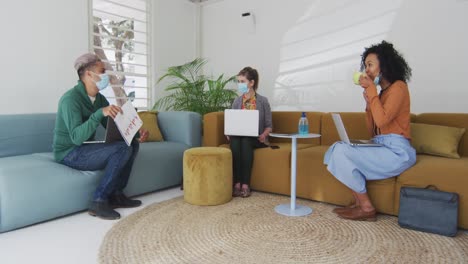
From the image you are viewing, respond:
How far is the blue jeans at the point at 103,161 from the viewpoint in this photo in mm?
Result: 2490

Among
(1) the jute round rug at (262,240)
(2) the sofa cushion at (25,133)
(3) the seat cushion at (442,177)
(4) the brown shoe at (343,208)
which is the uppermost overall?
(2) the sofa cushion at (25,133)

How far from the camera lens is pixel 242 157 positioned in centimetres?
306

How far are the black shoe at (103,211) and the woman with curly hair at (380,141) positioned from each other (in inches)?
63.5

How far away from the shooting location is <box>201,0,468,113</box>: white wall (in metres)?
3.13

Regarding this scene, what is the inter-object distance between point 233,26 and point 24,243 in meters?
3.67

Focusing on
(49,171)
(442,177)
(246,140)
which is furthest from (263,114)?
(49,171)

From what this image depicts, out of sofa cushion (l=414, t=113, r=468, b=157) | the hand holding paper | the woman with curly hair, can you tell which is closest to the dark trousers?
the woman with curly hair

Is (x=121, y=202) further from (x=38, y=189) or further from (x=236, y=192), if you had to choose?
(x=236, y=192)

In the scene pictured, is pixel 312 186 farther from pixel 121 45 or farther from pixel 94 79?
pixel 121 45

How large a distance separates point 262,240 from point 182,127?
1786 mm

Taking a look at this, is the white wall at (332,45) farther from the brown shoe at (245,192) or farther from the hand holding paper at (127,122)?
the hand holding paper at (127,122)

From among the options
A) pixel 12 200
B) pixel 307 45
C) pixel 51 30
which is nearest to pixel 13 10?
pixel 51 30

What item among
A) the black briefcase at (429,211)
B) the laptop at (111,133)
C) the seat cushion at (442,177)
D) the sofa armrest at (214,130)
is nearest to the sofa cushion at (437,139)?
the seat cushion at (442,177)

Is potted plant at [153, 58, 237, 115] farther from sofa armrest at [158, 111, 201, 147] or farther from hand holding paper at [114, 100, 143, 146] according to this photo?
hand holding paper at [114, 100, 143, 146]
